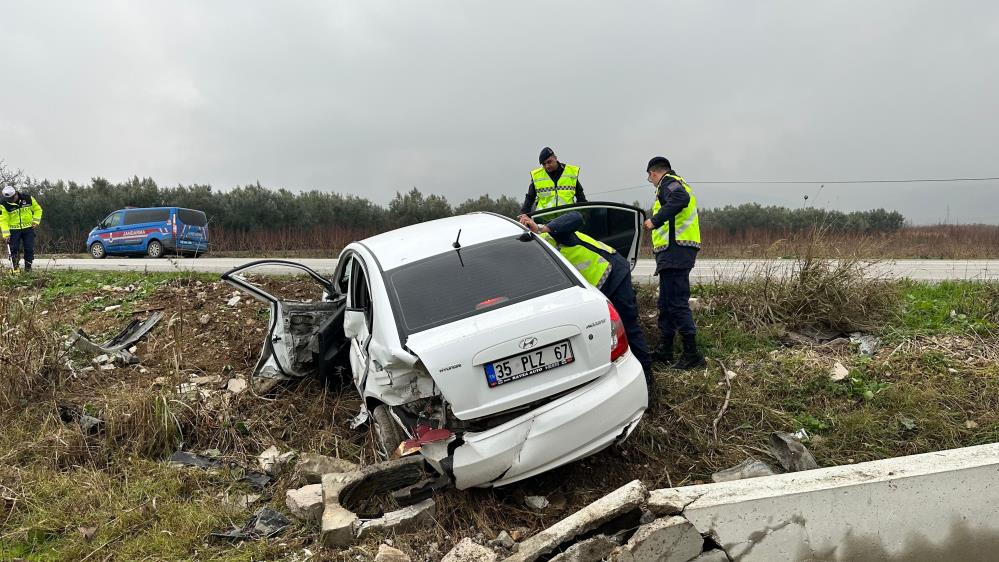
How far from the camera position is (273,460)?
4.41 metres

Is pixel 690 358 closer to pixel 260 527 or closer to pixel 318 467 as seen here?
pixel 318 467

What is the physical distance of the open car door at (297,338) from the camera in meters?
5.14

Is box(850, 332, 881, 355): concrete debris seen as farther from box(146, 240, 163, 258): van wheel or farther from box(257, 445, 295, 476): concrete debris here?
box(146, 240, 163, 258): van wheel

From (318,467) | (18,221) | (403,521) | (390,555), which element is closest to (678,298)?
(403,521)

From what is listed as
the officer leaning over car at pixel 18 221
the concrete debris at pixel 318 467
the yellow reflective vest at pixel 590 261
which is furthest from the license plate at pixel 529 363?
the officer leaning over car at pixel 18 221

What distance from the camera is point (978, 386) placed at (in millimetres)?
4762

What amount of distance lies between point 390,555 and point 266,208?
24097 millimetres

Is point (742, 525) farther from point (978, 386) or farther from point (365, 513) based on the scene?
point (978, 386)

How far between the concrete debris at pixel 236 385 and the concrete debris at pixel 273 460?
3.48 feet

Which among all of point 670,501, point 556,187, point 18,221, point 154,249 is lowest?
point 670,501

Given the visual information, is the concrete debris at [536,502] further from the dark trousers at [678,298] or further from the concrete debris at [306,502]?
the dark trousers at [678,298]

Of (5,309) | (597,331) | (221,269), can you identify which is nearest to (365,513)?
(597,331)

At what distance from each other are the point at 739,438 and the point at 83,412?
16.9 ft

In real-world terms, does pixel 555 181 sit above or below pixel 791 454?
above
